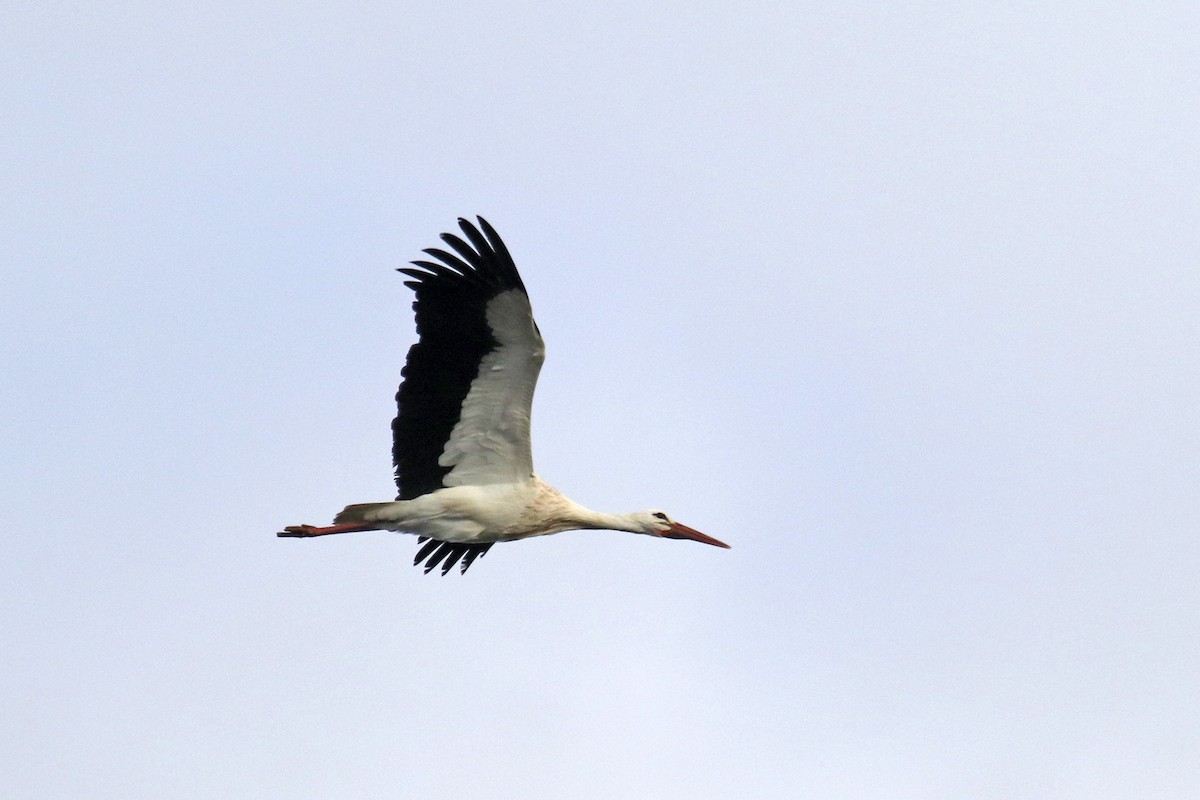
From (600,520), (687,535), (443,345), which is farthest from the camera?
(687,535)

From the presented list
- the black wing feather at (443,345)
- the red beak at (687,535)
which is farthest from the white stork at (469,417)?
the red beak at (687,535)

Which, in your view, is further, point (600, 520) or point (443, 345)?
point (600, 520)

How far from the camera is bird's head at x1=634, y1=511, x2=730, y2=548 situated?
2105cm

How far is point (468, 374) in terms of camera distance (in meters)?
19.1

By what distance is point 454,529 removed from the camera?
19.7 m

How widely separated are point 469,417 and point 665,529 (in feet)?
9.43

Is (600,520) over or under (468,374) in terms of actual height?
under

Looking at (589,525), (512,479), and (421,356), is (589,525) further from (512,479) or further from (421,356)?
(421,356)

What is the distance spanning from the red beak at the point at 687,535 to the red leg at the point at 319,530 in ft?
11.1

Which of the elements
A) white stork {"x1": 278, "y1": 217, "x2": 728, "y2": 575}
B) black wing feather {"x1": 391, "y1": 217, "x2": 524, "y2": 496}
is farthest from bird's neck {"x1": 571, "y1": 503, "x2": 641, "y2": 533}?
black wing feather {"x1": 391, "y1": 217, "x2": 524, "y2": 496}

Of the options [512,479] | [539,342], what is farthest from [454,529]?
[539,342]

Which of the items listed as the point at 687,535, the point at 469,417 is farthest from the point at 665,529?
the point at 469,417

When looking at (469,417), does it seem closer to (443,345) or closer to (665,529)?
(443,345)

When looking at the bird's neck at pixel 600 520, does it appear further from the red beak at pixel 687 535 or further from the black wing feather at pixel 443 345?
the black wing feather at pixel 443 345
